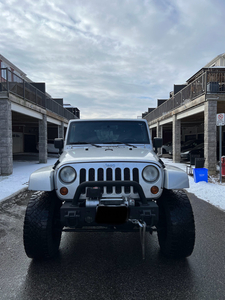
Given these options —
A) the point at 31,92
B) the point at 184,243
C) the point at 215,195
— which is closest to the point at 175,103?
the point at 31,92

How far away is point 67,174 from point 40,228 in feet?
2.47

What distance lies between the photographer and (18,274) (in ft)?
9.01

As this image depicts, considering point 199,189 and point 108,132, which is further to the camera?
point 199,189

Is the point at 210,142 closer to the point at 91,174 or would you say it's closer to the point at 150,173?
the point at 150,173

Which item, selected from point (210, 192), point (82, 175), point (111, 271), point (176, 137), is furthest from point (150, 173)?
point (176, 137)

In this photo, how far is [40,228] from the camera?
9.47ft

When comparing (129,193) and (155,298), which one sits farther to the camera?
(129,193)

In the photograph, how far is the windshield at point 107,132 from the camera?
164 inches

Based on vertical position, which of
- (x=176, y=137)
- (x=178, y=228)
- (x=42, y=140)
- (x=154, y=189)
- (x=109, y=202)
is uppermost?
(x=176, y=137)

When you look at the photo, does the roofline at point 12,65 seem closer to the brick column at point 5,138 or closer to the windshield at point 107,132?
the brick column at point 5,138

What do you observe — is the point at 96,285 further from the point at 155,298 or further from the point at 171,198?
the point at 171,198

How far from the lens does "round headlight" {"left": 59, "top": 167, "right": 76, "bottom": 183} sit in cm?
293

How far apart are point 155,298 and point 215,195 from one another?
5.13 meters

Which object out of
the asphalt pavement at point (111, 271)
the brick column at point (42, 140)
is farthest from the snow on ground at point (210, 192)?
the brick column at point (42, 140)
